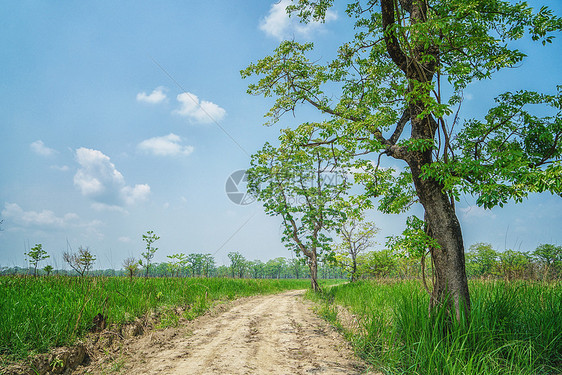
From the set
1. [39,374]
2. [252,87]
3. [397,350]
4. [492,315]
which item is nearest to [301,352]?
[397,350]

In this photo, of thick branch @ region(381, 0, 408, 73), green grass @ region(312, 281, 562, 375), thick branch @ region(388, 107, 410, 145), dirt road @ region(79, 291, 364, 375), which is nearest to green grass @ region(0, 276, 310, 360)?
dirt road @ region(79, 291, 364, 375)

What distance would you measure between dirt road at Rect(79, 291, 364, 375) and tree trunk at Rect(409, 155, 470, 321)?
1.87 meters

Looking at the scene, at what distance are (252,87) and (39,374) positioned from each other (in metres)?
8.51

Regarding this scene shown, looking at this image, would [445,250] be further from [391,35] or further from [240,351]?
[391,35]

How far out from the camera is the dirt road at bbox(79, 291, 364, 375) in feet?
13.0

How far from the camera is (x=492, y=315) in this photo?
4.56 meters

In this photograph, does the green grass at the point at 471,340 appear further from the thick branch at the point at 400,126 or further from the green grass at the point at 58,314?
the green grass at the point at 58,314

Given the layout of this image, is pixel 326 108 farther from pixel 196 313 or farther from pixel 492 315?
pixel 196 313

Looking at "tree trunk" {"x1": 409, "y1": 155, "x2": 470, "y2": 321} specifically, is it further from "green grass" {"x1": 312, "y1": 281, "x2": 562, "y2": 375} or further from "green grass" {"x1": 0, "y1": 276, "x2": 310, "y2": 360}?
"green grass" {"x1": 0, "y1": 276, "x2": 310, "y2": 360}

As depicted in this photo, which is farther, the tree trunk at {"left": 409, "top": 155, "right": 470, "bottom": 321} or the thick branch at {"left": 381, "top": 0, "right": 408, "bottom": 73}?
the thick branch at {"left": 381, "top": 0, "right": 408, "bottom": 73}

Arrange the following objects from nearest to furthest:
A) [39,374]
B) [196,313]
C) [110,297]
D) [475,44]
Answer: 1. [39,374]
2. [475,44]
3. [110,297]
4. [196,313]

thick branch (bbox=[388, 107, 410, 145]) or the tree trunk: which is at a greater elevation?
thick branch (bbox=[388, 107, 410, 145])

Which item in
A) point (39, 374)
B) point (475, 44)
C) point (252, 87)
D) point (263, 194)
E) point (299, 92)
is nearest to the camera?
point (39, 374)

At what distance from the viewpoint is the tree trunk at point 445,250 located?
15.0 feet
